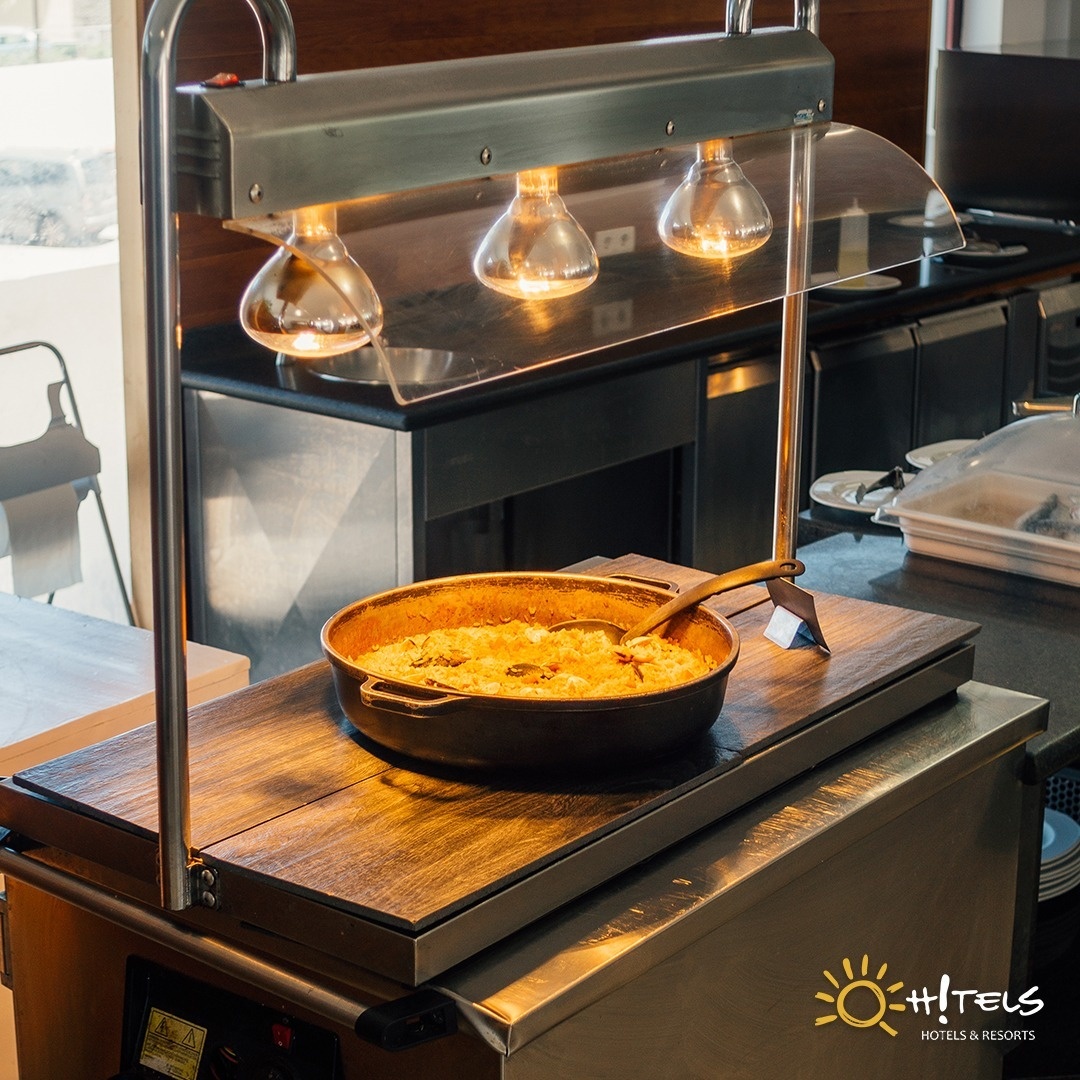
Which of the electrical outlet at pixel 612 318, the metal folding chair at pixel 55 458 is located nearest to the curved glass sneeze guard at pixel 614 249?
the electrical outlet at pixel 612 318

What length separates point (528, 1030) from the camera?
99cm

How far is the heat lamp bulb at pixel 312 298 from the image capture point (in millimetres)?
968

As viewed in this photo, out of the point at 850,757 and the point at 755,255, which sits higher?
the point at 755,255

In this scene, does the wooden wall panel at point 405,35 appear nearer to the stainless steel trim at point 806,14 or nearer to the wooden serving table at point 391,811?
the stainless steel trim at point 806,14

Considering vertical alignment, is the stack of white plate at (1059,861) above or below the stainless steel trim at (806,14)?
A: below

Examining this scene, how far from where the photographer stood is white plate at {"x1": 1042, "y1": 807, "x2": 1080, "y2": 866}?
212cm

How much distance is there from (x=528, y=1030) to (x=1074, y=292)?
3.47 m

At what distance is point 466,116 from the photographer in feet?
3.37

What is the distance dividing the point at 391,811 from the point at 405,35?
236 centimetres

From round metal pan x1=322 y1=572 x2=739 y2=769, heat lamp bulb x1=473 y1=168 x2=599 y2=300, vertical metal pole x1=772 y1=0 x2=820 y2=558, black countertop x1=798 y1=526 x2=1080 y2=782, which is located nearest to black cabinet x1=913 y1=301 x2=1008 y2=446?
black countertop x1=798 y1=526 x2=1080 y2=782

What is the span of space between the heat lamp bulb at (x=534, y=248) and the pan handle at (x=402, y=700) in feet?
0.94

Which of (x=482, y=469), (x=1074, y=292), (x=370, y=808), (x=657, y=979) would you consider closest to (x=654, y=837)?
(x=657, y=979)

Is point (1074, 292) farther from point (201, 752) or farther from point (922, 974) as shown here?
point (201, 752)

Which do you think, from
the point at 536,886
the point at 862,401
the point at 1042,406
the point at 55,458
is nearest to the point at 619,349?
the point at 862,401
